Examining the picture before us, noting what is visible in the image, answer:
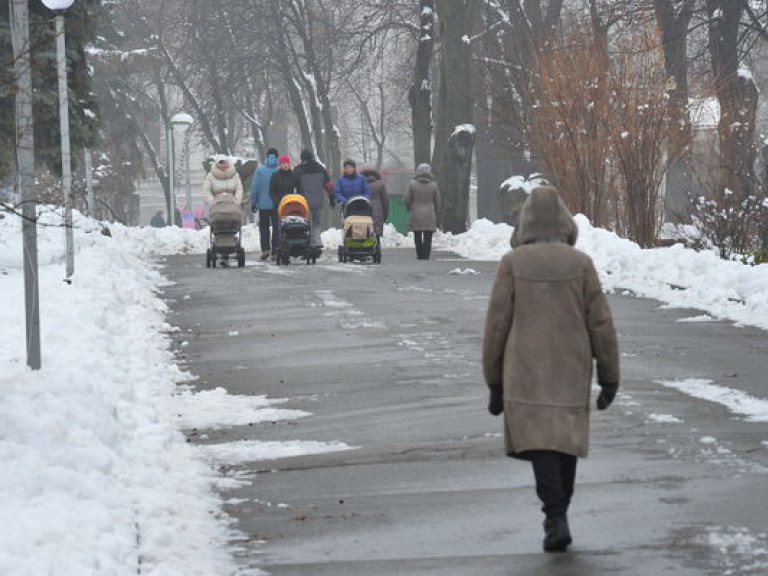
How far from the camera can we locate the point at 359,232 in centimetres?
2997

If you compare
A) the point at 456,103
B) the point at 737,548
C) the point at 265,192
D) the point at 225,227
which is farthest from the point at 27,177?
the point at 456,103

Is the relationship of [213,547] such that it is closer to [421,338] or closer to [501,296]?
[501,296]

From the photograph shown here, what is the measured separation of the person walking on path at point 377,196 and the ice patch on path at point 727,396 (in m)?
19.8

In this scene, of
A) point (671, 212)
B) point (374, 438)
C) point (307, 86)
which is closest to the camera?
point (374, 438)

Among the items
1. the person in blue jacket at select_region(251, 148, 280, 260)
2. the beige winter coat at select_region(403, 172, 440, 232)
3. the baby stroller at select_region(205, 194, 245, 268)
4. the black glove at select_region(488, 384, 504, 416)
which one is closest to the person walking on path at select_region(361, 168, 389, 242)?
the beige winter coat at select_region(403, 172, 440, 232)

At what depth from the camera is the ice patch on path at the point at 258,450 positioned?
34.0 ft

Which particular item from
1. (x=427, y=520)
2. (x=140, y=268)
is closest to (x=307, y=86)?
(x=140, y=268)

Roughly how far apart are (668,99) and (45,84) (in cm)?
871

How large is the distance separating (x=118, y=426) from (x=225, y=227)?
18563mm

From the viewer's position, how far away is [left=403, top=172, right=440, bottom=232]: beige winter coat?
31.3 m

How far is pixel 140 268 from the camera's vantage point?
2681 centimetres

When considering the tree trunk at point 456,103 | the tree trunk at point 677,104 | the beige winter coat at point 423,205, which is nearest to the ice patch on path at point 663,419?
the tree trunk at point 677,104

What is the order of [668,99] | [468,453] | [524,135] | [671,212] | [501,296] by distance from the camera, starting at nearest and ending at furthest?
[501,296] < [468,453] < [671,212] < [668,99] < [524,135]

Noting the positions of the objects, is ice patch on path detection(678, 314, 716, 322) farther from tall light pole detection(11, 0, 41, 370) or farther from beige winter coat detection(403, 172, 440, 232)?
beige winter coat detection(403, 172, 440, 232)
